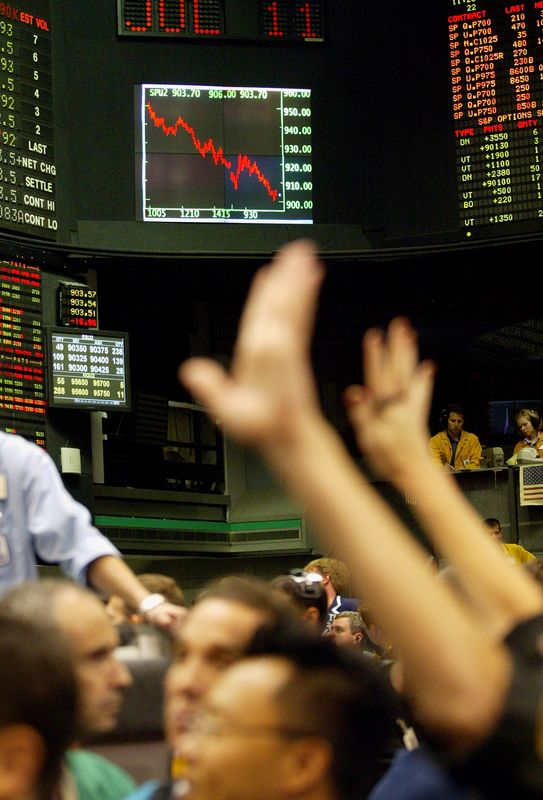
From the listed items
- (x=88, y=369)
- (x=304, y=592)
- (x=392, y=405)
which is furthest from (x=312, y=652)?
(x=88, y=369)

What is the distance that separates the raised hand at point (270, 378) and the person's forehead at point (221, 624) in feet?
2.27

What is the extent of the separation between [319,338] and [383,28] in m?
3.41

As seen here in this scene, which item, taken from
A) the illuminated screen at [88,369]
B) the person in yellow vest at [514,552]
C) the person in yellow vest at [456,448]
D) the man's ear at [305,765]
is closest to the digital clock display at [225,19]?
A: the illuminated screen at [88,369]

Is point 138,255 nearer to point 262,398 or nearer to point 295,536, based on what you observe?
point 295,536

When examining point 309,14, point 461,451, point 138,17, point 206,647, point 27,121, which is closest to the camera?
point 206,647

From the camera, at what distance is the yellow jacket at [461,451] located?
11391 mm

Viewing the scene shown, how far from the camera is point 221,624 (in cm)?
193

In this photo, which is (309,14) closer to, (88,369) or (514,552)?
(88,369)

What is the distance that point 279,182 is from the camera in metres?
10.7

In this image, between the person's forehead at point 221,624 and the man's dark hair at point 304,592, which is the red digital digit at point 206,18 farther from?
the person's forehead at point 221,624

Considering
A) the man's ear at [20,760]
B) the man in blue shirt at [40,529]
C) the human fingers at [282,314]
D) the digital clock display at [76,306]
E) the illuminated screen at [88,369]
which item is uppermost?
the digital clock display at [76,306]

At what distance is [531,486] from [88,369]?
358cm

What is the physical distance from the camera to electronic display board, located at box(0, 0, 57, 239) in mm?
9312

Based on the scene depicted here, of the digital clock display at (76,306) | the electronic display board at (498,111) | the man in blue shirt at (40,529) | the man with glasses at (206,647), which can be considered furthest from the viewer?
the electronic display board at (498,111)
